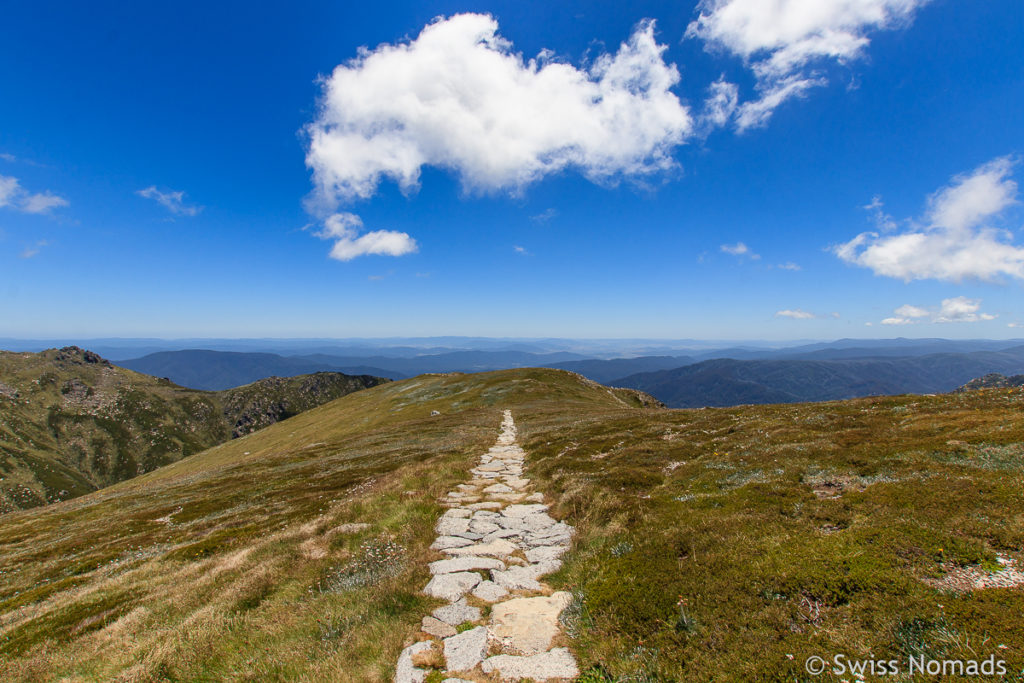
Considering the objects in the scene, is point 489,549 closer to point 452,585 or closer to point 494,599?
point 452,585

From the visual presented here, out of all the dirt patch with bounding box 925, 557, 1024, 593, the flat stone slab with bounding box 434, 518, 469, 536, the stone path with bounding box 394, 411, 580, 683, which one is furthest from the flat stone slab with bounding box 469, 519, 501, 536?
the dirt patch with bounding box 925, 557, 1024, 593

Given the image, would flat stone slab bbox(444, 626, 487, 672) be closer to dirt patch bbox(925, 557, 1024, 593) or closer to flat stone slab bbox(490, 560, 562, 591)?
flat stone slab bbox(490, 560, 562, 591)

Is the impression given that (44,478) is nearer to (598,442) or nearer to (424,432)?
(424,432)

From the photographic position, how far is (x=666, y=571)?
31.8 ft

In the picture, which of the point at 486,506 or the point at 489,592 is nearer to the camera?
the point at 489,592

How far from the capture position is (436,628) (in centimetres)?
902

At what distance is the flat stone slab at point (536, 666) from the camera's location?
23.6ft

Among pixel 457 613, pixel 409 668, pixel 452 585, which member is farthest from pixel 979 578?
pixel 452 585

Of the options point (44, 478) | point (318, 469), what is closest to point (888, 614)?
point (318, 469)

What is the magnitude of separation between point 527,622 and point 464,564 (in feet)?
11.8

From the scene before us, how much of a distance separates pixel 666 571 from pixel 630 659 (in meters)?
3.03

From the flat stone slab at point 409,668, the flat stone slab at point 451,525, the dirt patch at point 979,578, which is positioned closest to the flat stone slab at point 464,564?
the flat stone slab at point 451,525

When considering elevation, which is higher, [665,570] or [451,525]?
[665,570]

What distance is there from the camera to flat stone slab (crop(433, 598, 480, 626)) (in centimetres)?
931
